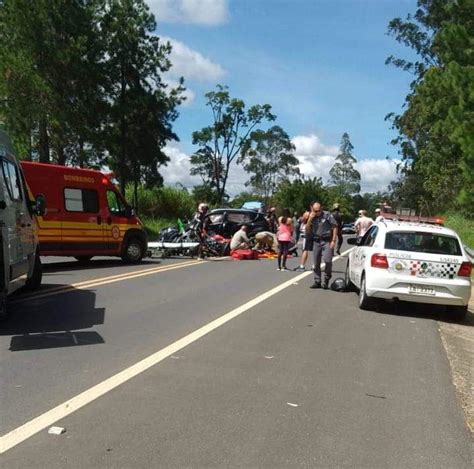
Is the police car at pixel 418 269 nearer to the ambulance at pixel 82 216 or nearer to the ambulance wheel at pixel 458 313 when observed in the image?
the ambulance wheel at pixel 458 313

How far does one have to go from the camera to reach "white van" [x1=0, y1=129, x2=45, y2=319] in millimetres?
7629

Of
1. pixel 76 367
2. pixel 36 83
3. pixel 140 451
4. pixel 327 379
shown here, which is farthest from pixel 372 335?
pixel 36 83

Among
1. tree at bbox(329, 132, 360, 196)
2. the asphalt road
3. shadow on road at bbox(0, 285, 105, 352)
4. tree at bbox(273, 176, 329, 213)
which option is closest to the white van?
shadow on road at bbox(0, 285, 105, 352)

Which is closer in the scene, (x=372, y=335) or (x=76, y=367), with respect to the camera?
(x=76, y=367)

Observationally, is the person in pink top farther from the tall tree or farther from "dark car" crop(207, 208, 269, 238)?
the tall tree

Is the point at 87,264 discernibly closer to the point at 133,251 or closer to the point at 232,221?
the point at 133,251

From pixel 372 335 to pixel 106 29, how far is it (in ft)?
115

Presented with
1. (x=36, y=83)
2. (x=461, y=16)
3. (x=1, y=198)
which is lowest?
(x=1, y=198)

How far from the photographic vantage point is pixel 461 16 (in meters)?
29.4

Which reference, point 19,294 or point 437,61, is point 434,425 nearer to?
point 19,294

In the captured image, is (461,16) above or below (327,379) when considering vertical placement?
above

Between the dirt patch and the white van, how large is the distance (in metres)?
5.35

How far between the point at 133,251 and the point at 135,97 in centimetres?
2487

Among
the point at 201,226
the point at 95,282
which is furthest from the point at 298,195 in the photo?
the point at 95,282
